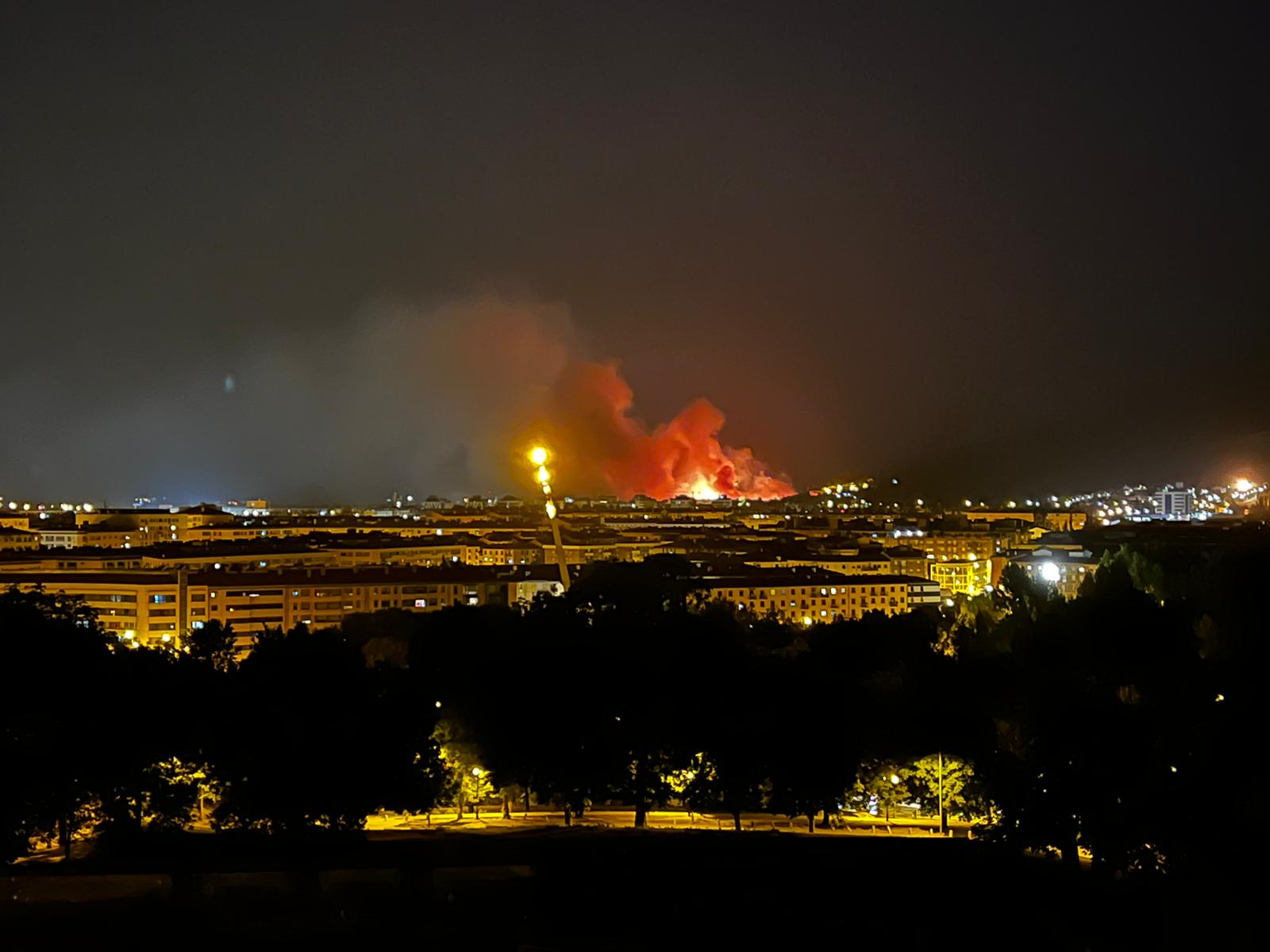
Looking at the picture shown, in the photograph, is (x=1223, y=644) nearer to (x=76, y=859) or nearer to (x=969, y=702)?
(x=969, y=702)

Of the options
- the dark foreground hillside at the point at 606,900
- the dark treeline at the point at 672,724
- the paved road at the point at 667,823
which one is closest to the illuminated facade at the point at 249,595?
the paved road at the point at 667,823

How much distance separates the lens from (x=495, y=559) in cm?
5609

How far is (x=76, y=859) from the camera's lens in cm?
1211

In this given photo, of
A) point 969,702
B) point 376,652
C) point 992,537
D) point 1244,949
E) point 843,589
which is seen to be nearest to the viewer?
point 1244,949

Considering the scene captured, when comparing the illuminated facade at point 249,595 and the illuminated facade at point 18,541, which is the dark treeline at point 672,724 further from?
the illuminated facade at point 18,541

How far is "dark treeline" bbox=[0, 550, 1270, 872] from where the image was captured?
11.8 metres

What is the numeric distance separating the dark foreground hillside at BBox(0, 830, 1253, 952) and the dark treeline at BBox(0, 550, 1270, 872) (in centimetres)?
57

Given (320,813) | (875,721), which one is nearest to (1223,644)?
(875,721)

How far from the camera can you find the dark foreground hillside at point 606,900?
32.5 feet

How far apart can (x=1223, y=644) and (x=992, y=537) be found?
53222mm

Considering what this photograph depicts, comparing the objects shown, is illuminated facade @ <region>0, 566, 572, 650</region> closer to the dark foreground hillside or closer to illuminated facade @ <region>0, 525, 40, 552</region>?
illuminated facade @ <region>0, 525, 40, 552</region>

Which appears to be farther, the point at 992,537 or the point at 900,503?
the point at 900,503

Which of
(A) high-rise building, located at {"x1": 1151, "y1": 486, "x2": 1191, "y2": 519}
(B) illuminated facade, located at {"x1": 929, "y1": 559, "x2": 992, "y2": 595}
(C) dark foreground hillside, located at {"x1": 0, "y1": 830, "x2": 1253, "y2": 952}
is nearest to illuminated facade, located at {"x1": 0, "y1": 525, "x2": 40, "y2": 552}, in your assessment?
(B) illuminated facade, located at {"x1": 929, "y1": 559, "x2": 992, "y2": 595}

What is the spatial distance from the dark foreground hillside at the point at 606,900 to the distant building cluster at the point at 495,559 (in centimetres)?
746
